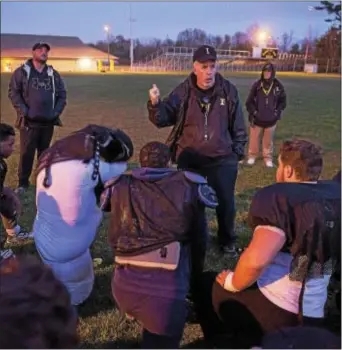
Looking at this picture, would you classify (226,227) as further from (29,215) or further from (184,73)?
(184,73)

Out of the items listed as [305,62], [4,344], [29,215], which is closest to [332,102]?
[29,215]

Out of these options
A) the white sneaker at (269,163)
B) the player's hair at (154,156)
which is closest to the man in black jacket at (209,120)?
the player's hair at (154,156)

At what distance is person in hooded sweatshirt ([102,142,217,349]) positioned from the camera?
3.25 metres

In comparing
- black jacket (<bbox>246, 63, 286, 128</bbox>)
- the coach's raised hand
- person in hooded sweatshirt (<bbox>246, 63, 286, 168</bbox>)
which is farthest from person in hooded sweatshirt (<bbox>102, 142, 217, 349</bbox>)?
black jacket (<bbox>246, 63, 286, 128</bbox>)

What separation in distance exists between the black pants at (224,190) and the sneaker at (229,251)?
1.4 inches

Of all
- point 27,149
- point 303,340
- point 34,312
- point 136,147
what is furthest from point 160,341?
point 136,147

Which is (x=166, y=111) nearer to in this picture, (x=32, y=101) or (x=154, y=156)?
(x=154, y=156)

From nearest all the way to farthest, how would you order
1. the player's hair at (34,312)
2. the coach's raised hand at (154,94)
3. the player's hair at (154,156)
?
the player's hair at (34,312), the player's hair at (154,156), the coach's raised hand at (154,94)

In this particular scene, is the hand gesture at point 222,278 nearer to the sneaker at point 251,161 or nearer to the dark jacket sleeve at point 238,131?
the dark jacket sleeve at point 238,131

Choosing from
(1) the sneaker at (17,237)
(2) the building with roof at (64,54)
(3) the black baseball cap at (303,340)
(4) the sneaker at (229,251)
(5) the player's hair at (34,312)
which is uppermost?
(2) the building with roof at (64,54)

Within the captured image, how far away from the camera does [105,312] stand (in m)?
4.09

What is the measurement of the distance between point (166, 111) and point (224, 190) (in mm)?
887

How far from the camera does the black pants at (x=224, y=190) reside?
5207 millimetres

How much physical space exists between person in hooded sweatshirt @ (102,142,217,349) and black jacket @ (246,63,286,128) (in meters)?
6.58
